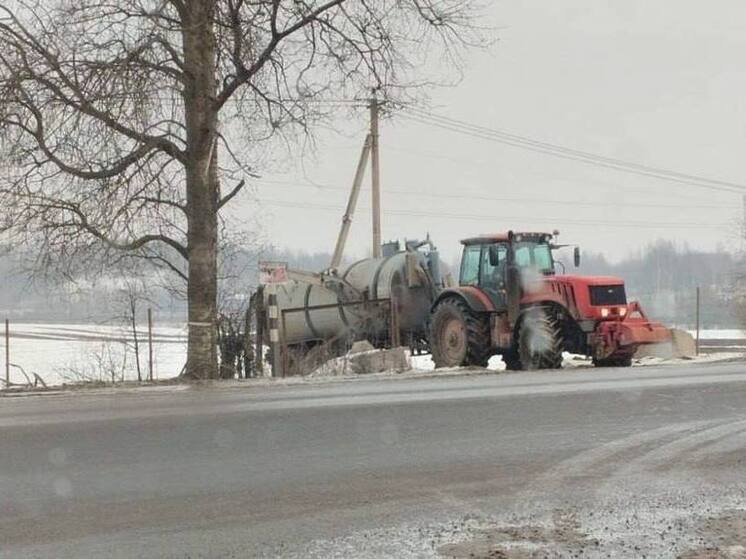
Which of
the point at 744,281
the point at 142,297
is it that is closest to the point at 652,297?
the point at 744,281

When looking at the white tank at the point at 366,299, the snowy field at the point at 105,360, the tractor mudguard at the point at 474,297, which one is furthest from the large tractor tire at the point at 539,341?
the snowy field at the point at 105,360

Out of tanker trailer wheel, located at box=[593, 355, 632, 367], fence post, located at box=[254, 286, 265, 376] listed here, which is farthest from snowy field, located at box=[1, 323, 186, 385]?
tanker trailer wheel, located at box=[593, 355, 632, 367]

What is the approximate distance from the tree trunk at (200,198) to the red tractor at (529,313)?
4619 mm

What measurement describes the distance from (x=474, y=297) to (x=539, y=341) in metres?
1.81

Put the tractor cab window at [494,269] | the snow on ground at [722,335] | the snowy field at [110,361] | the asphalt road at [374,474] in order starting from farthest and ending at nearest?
the snow on ground at [722,335]
the snowy field at [110,361]
the tractor cab window at [494,269]
the asphalt road at [374,474]

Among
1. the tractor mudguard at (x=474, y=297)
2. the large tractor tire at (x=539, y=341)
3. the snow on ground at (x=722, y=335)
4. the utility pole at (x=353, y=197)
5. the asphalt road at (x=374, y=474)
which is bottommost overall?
the snow on ground at (x=722, y=335)

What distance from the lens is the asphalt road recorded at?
4.95 meters

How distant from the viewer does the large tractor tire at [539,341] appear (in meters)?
16.3

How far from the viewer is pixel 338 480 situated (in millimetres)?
6312

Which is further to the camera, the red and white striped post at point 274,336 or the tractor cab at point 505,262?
the tractor cab at point 505,262

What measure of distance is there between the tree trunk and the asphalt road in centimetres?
549

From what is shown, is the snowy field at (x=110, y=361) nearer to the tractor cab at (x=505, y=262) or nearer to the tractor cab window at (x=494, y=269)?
the tractor cab at (x=505, y=262)

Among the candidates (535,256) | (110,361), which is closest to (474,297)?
(535,256)

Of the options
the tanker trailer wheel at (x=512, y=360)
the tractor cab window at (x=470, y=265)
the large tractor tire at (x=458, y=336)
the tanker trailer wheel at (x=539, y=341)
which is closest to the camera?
the tanker trailer wheel at (x=539, y=341)
